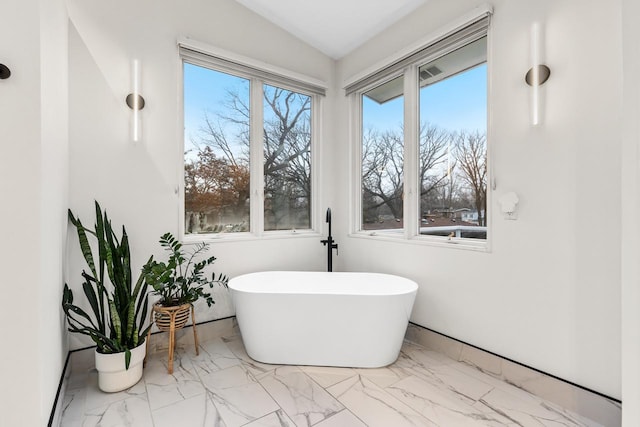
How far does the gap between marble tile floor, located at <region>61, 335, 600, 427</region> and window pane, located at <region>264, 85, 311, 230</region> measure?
4.67 ft

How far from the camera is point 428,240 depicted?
2.49m

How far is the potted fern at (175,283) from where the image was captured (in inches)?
77.0

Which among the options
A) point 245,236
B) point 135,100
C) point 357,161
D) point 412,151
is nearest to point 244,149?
point 245,236

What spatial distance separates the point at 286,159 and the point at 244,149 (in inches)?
17.8

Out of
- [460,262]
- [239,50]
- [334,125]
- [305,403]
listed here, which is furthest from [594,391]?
[239,50]

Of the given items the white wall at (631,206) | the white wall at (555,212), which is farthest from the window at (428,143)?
the white wall at (631,206)

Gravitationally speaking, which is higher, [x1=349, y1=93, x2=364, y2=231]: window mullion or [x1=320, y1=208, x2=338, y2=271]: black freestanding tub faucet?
[x1=349, y1=93, x2=364, y2=231]: window mullion

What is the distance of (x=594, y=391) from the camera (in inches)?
62.9

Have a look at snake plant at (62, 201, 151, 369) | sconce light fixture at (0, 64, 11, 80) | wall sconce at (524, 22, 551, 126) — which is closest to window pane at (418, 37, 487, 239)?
wall sconce at (524, 22, 551, 126)

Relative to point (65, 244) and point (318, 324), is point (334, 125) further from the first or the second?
point (65, 244)

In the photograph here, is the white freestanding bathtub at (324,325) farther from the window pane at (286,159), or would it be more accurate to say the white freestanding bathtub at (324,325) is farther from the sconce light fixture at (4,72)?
the sconce light fixture at (4,72)

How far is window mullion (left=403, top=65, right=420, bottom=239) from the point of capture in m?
2.62

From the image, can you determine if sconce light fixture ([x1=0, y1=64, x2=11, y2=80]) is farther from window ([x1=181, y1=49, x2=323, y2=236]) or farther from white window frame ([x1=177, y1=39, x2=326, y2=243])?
window ([x1=181, y1=49, x2=323, y2=236])

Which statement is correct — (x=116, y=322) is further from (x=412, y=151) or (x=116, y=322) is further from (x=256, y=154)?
(x=412, y=151)
